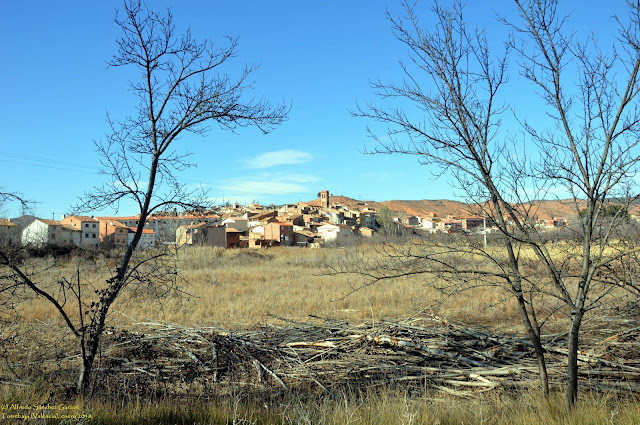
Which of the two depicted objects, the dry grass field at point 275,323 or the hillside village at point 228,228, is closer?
the dry grass field at point 275,323

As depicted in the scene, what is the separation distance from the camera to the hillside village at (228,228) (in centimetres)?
765

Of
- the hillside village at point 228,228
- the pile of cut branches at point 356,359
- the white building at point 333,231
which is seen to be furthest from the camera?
the white building at point 333,231

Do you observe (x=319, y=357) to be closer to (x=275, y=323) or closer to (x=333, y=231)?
(x=275, y=323)

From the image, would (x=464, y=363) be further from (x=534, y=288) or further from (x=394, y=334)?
(x=534, y=288)

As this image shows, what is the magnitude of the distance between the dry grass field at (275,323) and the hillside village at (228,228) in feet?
3.25

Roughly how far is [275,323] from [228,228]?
65541mm

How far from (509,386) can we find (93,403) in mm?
5914

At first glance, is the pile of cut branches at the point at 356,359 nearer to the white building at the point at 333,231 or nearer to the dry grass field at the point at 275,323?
the dry grass field at the point at 275,323

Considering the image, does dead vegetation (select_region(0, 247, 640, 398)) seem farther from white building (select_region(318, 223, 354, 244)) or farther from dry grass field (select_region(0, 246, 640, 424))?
white building (select_region(318, 223, 354, 244))

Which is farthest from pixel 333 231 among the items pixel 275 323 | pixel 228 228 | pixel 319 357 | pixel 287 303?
pixel 319 357

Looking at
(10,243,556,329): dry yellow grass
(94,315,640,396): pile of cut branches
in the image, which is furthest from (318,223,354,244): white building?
(94,315,640,396): pile of cut branches

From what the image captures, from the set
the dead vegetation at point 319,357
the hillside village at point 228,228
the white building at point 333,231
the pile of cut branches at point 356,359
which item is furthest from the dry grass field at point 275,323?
the white building at point 333,231

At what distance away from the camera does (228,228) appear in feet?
255

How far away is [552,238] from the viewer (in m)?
5.99
